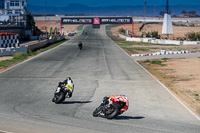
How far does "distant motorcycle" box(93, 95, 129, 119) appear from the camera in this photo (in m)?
12.5

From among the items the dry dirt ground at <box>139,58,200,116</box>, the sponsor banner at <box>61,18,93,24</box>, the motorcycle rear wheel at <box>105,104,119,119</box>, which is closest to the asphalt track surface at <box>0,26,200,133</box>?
the motorcycle rear wheel at <box>105,104,119,119</box>

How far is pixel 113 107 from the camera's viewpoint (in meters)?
12.6

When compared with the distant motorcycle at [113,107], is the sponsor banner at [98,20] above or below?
above

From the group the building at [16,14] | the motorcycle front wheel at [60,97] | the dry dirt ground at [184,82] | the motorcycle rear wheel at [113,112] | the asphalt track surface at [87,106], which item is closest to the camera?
the asphalt track surface at [87,106]

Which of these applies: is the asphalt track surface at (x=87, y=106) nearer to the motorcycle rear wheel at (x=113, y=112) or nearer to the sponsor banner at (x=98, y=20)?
the motorcycle rear wheel at (x=113, y=112)

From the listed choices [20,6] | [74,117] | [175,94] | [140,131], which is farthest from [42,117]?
[20,6]

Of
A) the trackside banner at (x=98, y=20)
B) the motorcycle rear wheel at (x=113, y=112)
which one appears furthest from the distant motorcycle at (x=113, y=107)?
the trackside banner at (x=98, y=20)

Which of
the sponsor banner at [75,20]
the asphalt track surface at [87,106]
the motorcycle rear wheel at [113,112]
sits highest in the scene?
the sponsor banner at [75,20]

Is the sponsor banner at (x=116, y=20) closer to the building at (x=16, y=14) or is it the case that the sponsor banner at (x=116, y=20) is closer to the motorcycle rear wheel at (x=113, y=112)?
the building at (x=16, y=14)

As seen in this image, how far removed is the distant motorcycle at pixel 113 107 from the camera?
12.5 metres

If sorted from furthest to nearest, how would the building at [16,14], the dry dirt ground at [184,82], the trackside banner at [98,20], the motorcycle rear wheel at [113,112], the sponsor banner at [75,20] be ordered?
the trackside banner at [98,20]
the sponsor banner at [75,20]
the building at [16,14]
the dry dirt ground at [184,82]
the motorcycle rear wheel at [113,112]

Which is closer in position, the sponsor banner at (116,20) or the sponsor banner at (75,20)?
the sponsor banner at (75,20)

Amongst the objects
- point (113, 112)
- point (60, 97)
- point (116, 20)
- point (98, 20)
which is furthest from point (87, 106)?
point (98, 20)

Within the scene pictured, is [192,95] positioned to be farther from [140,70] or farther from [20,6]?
[20,6]
